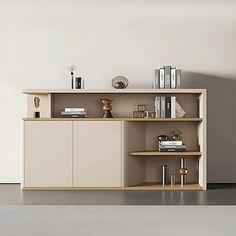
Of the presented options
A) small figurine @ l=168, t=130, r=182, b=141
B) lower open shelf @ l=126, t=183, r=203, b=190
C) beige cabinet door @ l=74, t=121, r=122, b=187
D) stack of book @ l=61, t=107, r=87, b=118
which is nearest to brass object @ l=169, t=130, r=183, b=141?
small figurine @ l=168, t=130, r=182, b=141

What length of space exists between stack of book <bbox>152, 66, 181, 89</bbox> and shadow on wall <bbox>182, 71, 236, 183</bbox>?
57cm

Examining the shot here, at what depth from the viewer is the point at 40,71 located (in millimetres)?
8047

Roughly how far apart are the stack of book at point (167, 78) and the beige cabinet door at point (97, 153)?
0.75 metres

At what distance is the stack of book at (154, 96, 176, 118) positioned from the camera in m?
7.47

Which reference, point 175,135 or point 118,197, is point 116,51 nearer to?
point 175,135

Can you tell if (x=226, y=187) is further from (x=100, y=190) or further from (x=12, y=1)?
(x=12, y=1)

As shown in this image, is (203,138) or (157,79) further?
(157,79)

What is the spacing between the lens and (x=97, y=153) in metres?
7.34

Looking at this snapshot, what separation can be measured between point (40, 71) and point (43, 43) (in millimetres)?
385

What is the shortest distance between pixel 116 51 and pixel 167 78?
95 cm

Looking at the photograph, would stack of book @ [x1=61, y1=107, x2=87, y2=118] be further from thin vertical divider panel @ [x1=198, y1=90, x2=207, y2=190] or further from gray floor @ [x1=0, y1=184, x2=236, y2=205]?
thin vertical divider panel @ [x1=198, y1=90, x2=207, y2=190]

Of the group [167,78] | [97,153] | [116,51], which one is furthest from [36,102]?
[167,78]

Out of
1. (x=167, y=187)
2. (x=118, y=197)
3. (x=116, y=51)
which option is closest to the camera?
(x=118, y=197)

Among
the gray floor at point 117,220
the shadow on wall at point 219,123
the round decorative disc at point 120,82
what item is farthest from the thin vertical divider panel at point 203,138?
the gray floor at point 117,220
